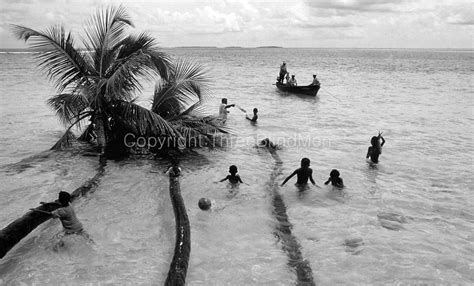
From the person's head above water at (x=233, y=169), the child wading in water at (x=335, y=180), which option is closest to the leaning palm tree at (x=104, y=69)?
the person's head above water at (x=233, y=169)

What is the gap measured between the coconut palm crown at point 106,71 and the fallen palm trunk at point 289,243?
3834mm

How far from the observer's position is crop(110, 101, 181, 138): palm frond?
10773 mm

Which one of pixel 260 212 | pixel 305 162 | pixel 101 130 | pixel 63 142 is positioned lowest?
pixel 260 212

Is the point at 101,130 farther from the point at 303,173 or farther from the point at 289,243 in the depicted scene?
the point at 289,243

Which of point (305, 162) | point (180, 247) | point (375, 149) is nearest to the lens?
point (180, 247)

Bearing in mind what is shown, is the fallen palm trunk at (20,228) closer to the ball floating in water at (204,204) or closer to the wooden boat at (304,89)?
the ball floating in water at (204,204)

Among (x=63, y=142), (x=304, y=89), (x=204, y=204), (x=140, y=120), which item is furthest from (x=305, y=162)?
(x=304, y=89)

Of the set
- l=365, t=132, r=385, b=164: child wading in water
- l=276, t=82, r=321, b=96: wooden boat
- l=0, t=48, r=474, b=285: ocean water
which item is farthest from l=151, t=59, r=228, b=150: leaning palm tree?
l=276, t=82, r=321, b=96: wooden boat

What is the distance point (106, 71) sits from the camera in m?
11.2

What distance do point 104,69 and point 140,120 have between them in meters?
1.90

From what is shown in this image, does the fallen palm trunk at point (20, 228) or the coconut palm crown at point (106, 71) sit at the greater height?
the coconut palm crown at point (106, 71)

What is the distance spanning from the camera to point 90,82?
1095cm

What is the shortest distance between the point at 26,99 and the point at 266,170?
2073cm

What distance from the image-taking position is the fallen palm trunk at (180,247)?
219 inches
